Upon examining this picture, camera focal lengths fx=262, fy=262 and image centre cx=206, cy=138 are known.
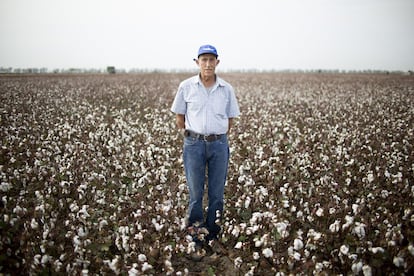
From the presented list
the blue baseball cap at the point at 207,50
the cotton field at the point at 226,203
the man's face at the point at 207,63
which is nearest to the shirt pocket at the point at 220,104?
the man's face at the point at 207,63

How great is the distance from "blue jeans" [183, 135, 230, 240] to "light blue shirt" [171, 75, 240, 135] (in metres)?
0.17

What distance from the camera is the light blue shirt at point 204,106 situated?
3412mm

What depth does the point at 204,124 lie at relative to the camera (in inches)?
134

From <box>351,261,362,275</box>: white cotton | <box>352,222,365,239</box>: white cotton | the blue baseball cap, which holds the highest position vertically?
the blue baseball cap

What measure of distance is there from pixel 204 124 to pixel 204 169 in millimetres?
645

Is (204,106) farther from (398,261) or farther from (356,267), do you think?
(398,261)

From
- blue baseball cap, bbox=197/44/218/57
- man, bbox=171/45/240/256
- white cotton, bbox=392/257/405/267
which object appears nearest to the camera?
white cotton, bbox=392/257/405/267

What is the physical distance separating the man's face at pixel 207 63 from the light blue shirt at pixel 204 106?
16 cm

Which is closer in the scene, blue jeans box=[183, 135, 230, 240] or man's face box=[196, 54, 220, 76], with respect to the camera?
man's face box=[196, 54, 220, 76]

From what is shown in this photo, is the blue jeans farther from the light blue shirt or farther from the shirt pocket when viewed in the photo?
the shirt pocket

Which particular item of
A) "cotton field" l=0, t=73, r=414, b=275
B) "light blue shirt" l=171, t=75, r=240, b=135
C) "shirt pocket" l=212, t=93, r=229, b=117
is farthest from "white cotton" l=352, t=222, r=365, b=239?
"shirt pocket" l=212, t=93, r=229, b=117

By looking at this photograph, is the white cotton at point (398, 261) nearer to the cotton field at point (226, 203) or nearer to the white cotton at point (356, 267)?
the cotton field at point (226, 203)

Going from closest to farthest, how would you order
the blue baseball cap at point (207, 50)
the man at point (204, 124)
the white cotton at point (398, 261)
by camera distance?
1. the white cotton at point (398, 261)
2. the blue baseball cap at point (207, 50)
3. the man at point (204, 124)

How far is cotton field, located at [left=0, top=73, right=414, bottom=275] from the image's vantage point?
321 centimetres
